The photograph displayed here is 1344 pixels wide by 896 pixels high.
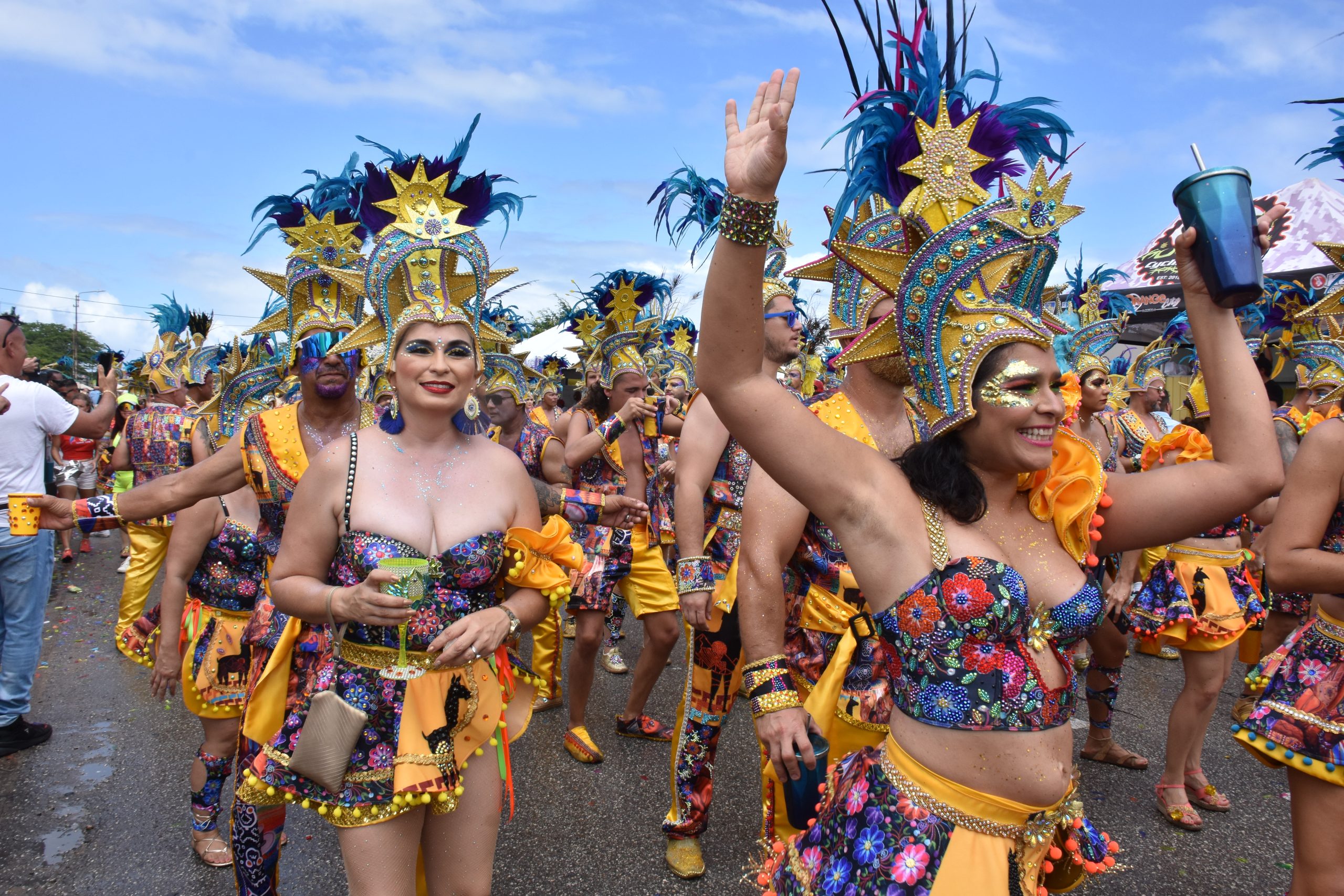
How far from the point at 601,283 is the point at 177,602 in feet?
14.7

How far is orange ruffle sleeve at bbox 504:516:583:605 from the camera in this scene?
8.75 feet

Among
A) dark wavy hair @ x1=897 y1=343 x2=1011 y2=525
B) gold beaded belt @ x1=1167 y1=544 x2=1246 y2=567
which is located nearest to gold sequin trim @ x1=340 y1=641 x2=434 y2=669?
dark wavy hair @ x1=897 y1=343 x2=1011 y2=525

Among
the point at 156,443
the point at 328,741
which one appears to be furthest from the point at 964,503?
the point at 156,443

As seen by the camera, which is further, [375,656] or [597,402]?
[597,402]

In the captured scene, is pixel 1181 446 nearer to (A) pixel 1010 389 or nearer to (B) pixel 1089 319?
(B) pixel 1089 319

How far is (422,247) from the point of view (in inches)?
114

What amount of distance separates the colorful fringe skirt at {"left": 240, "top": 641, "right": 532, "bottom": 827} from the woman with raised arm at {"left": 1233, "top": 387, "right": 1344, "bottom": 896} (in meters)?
2.41

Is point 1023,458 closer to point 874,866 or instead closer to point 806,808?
point 874,866

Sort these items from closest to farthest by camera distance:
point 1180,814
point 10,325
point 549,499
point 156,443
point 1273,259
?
point 549,499 < point 1180,814 < point 10,325 < point 156,443 < point 1273,259

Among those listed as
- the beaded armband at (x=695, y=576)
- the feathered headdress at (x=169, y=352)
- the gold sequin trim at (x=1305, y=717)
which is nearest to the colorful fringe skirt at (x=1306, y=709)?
the gold sequin trim at (x=1305, y=717)

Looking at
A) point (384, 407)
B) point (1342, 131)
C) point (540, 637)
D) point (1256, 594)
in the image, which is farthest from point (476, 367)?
point (1256, 594)

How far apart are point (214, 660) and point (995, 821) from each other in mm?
3235

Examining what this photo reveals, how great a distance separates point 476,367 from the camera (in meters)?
2.85

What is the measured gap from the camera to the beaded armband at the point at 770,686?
93.6 inches
